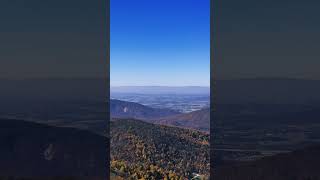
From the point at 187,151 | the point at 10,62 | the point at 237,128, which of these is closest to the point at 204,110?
the point at 187,151

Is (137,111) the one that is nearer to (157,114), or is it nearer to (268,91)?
(157,114)

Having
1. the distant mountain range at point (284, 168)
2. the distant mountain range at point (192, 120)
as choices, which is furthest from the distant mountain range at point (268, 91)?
the distant mountain range at point (192, 120)

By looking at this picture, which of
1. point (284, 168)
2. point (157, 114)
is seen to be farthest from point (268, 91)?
point (157, 114)

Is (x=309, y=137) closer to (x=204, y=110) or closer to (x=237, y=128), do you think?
(x=237, y=128)

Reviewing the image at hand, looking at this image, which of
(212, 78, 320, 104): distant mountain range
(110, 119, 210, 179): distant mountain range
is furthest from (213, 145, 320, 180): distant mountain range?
(110, 119, 210, 179): distant mountain range

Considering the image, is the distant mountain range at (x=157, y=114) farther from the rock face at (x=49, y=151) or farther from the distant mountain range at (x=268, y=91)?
the rock face at (x=49, y=151)

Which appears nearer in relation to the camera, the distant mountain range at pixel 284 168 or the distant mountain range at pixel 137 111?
the distant mountain range at pixel 284 168

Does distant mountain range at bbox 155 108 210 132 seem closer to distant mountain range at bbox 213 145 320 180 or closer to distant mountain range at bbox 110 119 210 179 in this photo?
distant mountain range at bbox 110 119 210 179

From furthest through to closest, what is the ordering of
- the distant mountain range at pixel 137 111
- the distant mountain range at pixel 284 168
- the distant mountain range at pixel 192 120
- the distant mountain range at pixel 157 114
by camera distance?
the distant mountain range at pixel 137 111
the distant mountain range at pixel 157 114
the distant mountain range at pixel 192 120
the distant mountain range at pixel 284 168
